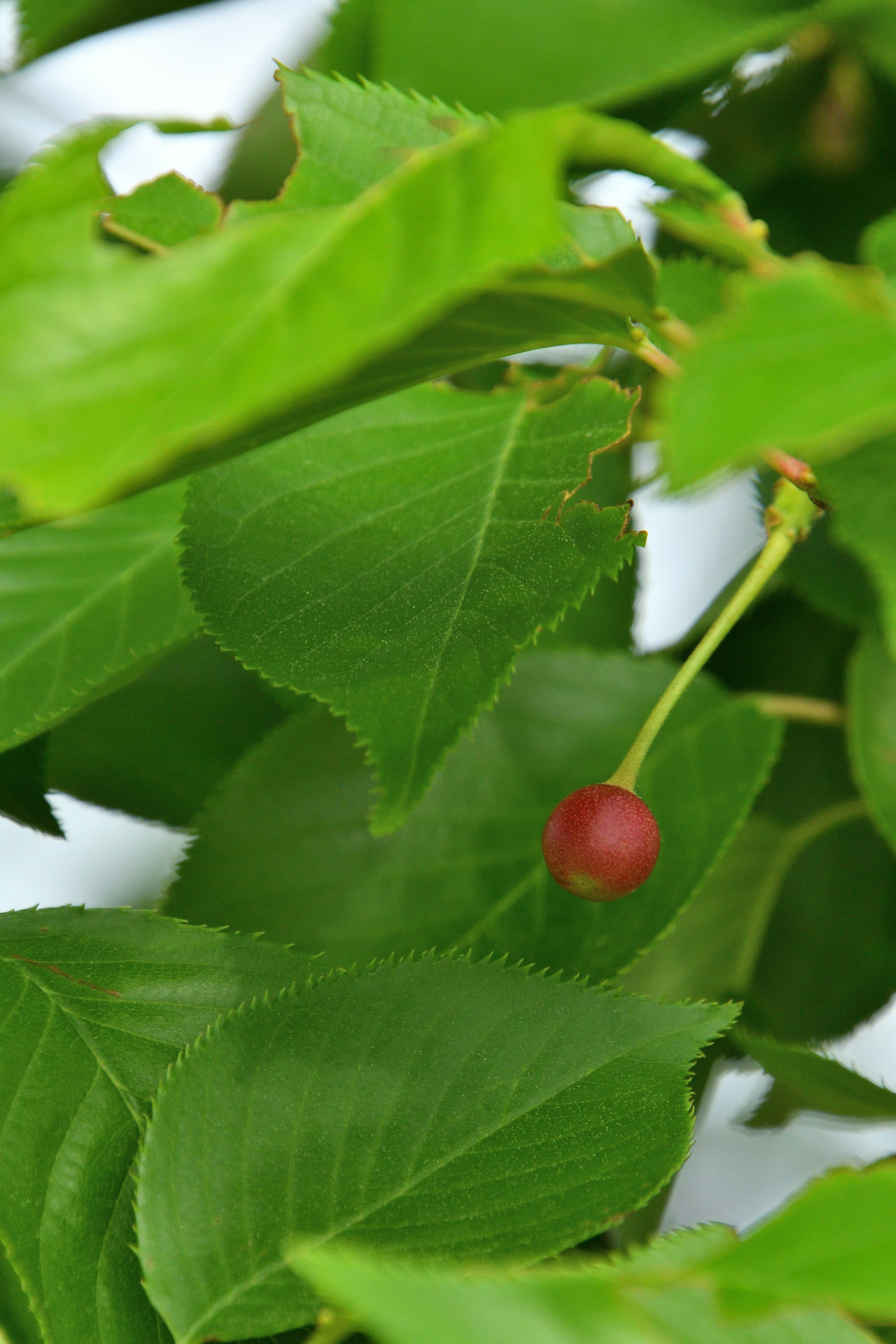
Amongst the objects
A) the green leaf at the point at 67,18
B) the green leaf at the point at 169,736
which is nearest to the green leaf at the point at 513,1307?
the green leaf at the point at 169,736

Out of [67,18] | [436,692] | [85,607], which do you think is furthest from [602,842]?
[67,18]

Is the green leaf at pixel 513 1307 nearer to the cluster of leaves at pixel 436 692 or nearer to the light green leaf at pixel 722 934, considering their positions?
the cluster of leaves at pixel 436 692

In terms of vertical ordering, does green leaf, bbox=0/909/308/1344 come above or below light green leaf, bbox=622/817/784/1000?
above

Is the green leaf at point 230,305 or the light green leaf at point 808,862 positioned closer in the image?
the green leaf at point 230,305

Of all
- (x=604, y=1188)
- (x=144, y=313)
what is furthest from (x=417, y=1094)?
(x=144, y=313)

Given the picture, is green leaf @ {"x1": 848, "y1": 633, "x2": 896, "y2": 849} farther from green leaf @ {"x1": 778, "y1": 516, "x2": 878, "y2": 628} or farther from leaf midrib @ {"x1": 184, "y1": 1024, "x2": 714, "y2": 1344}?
leaf midrib @ {"x1": 184, "y1": 1024, "x2": 714, "y2": 1344}

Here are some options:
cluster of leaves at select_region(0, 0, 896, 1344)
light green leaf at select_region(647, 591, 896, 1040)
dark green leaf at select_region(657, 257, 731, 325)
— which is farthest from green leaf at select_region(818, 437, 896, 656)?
light green leaf at select_region(647, 591, 896, 1040)

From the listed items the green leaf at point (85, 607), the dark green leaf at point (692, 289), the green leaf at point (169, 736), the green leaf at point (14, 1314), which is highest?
the dark green leaf at point (692, 289)

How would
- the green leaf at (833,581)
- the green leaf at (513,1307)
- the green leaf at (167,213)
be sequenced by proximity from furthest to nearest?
the green leaf at (833,581), the green leaf at (167,213), the green leaf at (513,1307)
